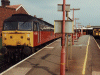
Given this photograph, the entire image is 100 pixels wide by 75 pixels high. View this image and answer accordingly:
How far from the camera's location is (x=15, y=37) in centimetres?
1400

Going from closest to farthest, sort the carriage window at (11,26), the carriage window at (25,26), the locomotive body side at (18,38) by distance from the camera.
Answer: the locomotive body side at (18,38) < the carriage window at (25,26) < the carriage window at (11,26)

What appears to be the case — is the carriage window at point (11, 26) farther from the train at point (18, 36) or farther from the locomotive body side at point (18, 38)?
the locomotive body side at point (18, 38)

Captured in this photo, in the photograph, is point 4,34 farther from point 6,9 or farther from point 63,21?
point 6,9

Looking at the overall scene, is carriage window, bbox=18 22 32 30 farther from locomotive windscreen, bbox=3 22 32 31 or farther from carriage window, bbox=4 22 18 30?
carriage window, bbox=4 22 18 30

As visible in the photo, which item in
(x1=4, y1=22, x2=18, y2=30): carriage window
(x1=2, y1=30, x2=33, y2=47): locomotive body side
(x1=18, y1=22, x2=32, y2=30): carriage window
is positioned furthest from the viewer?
(x1=4, y1=22, x2=18, y2=30): carriage window

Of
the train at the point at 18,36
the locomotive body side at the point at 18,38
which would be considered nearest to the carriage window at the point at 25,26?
the train at the point at 18,36

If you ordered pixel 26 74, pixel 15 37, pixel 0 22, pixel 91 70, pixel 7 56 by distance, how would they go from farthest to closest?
1. pixel 0 22
2. pixel 7 56
3. pixel 15 37
4. pixel 91 70
5. pixel 26 74

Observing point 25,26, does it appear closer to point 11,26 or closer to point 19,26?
point 19,26

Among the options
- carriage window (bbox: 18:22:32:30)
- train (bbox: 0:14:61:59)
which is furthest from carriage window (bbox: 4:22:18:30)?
carriage window (bbox: 18:22:32:30)

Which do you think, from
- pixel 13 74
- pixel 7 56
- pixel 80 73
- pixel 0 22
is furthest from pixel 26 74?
pixel 0 22

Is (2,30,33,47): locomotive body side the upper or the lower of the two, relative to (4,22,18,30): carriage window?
lower

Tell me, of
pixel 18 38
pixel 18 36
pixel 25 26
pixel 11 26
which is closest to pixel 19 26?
pixel 25 26

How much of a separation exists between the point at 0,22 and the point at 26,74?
124 feet

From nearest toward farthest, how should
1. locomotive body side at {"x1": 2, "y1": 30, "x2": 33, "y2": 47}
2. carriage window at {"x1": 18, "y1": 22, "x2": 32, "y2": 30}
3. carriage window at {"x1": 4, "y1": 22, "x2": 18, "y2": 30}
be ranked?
locomotive body side at {"x1": 2, "y1": 30, "x2": 33, "y2": 47} < carriage window at {"x1": 18, "y1": 22, "x2": 32, "y2": 30} < carriage window at {"x1": 4, "y1": 22, "x2": 18, "y2": 30}
